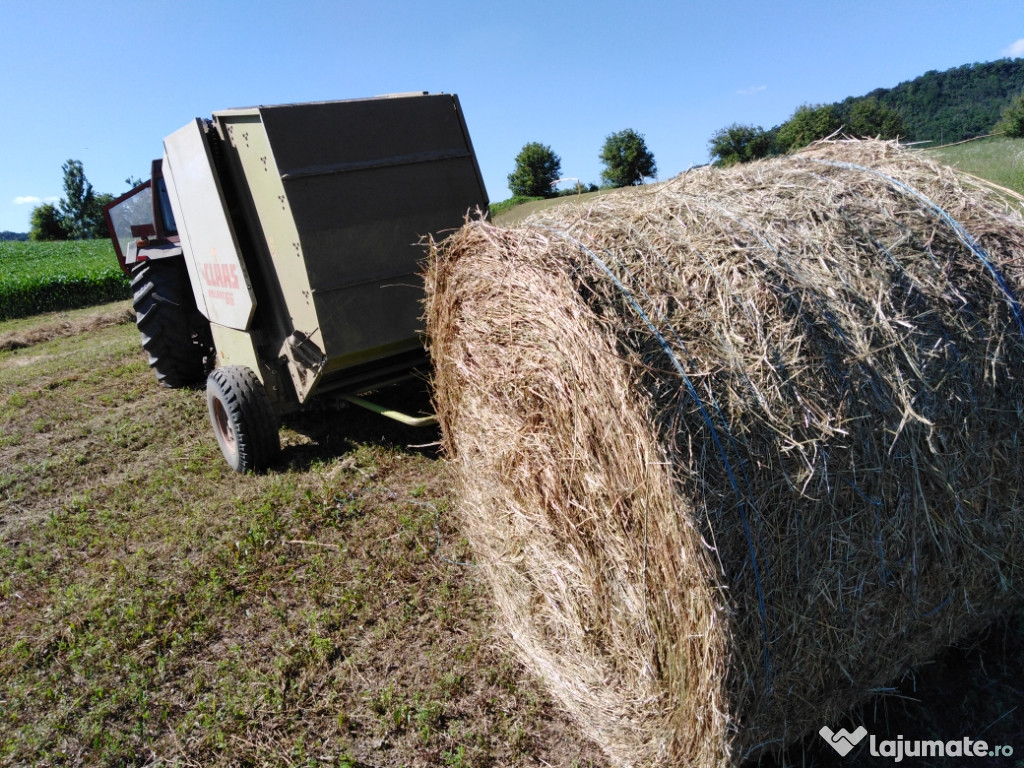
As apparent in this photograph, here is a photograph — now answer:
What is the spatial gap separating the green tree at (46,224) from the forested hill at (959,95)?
5695cm

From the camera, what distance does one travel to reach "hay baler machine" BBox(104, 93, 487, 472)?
4.56 m

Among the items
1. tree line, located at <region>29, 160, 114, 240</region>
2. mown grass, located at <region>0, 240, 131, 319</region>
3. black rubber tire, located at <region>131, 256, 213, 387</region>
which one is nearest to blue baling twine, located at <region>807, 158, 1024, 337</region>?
black rubber tire, located at <region>131, 256, 213, 387</region>

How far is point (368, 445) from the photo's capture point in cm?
554

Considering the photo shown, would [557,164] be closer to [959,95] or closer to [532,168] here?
[532,168]

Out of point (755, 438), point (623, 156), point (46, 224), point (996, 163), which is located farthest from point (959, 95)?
point (46, 224)

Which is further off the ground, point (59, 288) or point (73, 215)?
point (73, 215)

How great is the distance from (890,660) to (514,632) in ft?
5.38

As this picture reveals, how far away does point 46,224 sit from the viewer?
53.4 meters

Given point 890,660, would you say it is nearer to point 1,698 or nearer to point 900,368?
point 900,368

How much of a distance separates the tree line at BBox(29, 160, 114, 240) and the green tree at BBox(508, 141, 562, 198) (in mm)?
30793

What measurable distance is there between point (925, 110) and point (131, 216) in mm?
36782

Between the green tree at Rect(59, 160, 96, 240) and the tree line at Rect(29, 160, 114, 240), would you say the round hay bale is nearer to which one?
the tree line at Rect(29, 160, 114, 240)

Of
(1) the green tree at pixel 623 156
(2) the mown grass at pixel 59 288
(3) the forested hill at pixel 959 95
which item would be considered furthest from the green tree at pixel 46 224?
(3) the forested hill at pixel 959 95

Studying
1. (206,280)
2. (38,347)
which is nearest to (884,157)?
(206,280)
